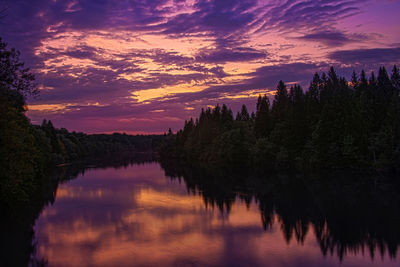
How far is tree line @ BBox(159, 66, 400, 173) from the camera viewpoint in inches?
2144

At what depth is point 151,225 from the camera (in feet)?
85.8

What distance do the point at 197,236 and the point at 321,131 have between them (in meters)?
42.3

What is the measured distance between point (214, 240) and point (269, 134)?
55.5 m

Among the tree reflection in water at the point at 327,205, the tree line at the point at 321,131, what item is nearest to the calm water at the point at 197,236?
the tree reflection in water at the point at 327,205

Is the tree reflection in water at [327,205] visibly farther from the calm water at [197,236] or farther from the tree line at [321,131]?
the tree line at [321,131]

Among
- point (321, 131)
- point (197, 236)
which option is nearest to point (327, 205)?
point (197, 236)

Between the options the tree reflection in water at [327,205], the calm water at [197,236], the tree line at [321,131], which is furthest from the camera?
the tree line at [321,131]

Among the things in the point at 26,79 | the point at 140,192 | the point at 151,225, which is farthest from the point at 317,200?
the point at 26,79

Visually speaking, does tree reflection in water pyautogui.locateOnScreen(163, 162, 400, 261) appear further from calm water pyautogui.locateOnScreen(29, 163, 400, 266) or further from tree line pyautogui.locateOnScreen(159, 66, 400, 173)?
tree line pyautogui.locateOnScreen(159, 66, 400, 173)

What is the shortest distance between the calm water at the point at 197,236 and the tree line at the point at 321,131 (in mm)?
26124

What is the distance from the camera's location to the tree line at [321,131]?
54.5m

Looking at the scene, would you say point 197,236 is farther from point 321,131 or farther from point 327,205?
point 321,131

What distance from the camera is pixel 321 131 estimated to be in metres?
59.6

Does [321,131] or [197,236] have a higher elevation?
[321,131]
